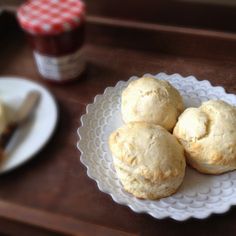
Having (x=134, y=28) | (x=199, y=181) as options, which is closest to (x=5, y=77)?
(x=134, y=28)

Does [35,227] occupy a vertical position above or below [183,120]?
below

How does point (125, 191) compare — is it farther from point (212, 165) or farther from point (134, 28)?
point (134, 28)

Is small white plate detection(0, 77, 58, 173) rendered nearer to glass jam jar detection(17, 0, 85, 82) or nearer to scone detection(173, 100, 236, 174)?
glass jam jar detection(17, 0, 85, 82)

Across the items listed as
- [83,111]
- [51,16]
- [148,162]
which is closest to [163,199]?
[148,162]

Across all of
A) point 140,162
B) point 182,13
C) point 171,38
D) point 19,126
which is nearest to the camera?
point 140,162

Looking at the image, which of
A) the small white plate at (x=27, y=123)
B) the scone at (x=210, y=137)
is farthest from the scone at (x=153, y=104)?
the small white plate at (x=27, y=123)

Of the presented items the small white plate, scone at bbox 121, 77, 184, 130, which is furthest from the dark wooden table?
scone at bbox 121, 77, 184, 130
